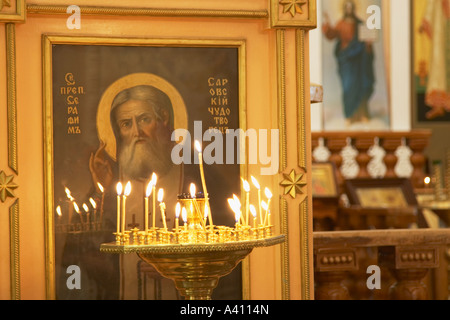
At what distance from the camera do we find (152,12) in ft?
17.2

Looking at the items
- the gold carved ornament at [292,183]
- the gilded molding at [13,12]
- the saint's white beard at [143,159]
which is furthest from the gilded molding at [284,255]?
the gilded molding at [13,12]

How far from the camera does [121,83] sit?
207 inches

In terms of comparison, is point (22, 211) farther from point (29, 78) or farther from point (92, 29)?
point (92, 29)

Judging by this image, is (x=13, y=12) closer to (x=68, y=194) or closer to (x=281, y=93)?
(x=68, y=194)

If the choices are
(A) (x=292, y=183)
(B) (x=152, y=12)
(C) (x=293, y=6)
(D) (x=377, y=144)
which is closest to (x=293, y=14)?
(C) (x=293, y=6)

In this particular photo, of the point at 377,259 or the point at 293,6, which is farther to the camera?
the point at 377,259

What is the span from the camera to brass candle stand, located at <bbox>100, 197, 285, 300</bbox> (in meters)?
3.90

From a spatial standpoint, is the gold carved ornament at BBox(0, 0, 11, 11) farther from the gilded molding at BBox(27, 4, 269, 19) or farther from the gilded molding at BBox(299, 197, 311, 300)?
the gilded molding at BBox(299, 197, 311, 300)

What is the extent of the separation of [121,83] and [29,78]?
0.55 m

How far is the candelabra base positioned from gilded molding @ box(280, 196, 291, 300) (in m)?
1.21

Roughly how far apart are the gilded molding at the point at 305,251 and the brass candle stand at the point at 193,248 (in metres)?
1.19

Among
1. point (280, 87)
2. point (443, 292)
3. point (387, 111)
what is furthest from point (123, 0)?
point (387, 111)

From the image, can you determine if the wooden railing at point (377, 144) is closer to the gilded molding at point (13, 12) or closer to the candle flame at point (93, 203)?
the candle flame at point (93, 203)

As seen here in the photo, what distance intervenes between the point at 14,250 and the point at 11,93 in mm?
933
